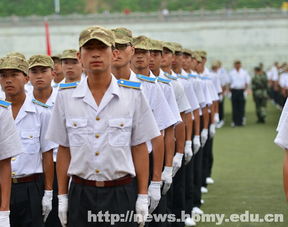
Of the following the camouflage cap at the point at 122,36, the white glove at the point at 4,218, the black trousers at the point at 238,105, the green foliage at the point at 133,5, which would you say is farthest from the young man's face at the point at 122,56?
the green foliage at the point at 133,5

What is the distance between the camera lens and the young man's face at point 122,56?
497 centimetres

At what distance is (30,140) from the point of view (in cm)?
480

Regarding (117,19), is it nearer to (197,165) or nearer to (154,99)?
(197,165)

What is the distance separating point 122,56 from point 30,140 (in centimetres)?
95

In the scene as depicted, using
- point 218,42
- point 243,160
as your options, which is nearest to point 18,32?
point 218,42

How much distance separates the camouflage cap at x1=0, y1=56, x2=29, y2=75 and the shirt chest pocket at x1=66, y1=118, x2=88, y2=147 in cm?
94

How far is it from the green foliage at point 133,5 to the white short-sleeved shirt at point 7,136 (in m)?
49.2

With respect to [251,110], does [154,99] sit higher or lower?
higher

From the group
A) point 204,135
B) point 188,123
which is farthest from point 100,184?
point 204,135

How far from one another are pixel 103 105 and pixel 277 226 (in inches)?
160

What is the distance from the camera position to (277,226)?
7336 millimetres

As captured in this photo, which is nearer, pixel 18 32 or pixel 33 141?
pixel 33 141

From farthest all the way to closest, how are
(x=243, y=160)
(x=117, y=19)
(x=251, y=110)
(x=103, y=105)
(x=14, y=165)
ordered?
1. (x=117, y=19)
2. (x=251, y=110)
3. (x=243, y=160)
4. (x=14, y=165)
5. (x=103, y=105)

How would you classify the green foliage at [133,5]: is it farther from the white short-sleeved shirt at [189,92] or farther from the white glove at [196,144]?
the white short-sleeved shirt at [189,92]
